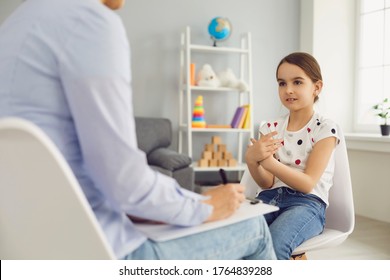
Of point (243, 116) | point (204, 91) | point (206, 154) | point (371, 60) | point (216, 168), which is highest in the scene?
point (371, 60)

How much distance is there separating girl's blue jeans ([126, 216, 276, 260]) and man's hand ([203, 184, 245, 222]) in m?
0.03

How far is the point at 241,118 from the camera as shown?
12.7 ft

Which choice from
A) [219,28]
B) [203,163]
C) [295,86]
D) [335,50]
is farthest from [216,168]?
[295,86]

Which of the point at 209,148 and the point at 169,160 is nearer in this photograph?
the point at 169,160

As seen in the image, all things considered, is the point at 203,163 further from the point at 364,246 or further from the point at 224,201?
the point at 224,201

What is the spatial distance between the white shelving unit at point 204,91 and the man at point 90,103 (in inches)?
112

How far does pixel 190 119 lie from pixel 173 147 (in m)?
0.41

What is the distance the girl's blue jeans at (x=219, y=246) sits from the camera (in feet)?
2.65

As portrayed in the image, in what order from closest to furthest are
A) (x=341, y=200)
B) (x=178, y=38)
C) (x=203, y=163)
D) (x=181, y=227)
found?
(x=181, y=227), (x=341, y=200), (x=203, y=163), (x=178, y=38)

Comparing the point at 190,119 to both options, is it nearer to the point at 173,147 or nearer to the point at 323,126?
the point at 173,147

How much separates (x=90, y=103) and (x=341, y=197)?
44.8 inches

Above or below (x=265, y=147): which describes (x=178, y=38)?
above
